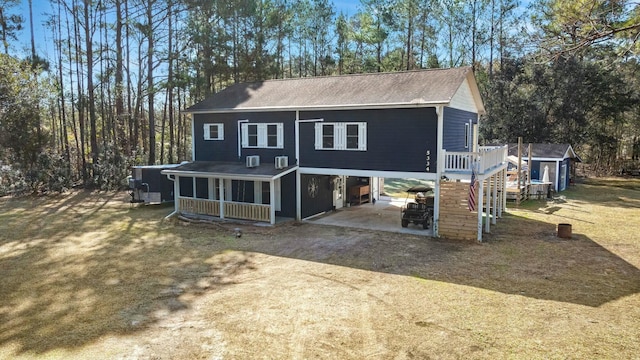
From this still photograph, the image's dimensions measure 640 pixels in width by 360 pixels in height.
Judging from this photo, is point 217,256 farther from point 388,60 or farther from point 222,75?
point 388,60

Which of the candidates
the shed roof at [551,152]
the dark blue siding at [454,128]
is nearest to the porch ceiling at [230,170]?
the dark blue siding at [454,128]

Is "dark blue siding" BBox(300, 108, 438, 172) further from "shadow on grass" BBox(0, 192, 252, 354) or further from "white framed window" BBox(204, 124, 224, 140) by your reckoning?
"shadow on grass" BBox(0, 192, 252, 354)

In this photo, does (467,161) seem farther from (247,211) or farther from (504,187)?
(247,211)

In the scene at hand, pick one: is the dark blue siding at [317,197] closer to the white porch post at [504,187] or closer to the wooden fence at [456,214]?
the wooden fence at [456,214]

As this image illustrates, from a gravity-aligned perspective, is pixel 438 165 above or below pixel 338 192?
above

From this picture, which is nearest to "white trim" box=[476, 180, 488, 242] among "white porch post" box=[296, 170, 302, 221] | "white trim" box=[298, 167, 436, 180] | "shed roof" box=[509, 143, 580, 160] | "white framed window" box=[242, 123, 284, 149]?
"white trim" box=[298, 167, 436, 180]

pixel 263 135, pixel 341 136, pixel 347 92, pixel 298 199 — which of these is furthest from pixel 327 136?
pixel 263 135
